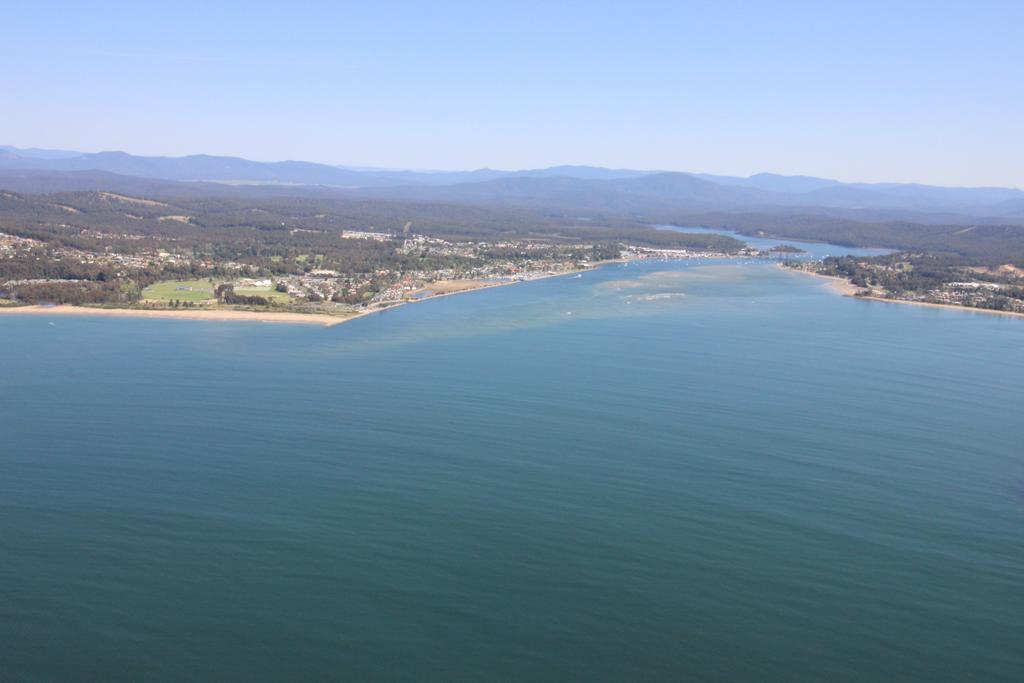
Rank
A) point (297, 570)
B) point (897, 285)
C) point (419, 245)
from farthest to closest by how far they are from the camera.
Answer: point (419, 245), point (897, 285), point (297, 570)

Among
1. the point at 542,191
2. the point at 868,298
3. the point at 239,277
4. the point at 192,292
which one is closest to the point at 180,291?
the point at 192,292

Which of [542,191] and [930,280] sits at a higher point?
[542,191]

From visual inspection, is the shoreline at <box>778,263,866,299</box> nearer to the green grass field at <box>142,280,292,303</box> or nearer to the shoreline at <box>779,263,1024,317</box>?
the shoreline at <box>779,263,1024,317</box>

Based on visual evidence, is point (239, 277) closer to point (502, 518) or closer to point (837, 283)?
point (502, 518)

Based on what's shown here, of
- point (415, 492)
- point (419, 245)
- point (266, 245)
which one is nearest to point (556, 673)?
point (415, 492)

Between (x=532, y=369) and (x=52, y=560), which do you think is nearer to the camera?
(x=52, y=560)

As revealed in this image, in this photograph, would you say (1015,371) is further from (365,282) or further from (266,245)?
(266,245)

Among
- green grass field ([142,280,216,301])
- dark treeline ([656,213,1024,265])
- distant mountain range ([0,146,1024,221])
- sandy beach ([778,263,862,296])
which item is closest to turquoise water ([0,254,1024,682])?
green grass field ([142,280,216,301])
